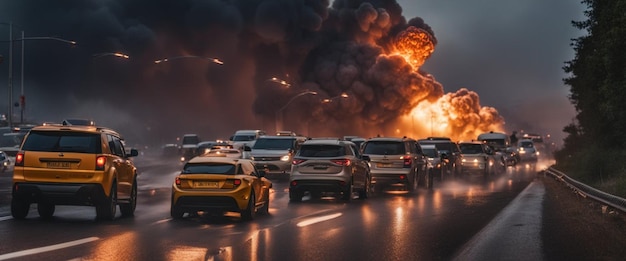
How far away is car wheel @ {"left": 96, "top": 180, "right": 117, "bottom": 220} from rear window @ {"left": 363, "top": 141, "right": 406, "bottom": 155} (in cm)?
1326

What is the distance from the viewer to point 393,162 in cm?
2836

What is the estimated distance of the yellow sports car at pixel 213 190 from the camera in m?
17.3

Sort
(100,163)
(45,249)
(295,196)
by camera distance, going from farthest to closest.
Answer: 1. (295,196)
2. (100,163)
3. (45,249)

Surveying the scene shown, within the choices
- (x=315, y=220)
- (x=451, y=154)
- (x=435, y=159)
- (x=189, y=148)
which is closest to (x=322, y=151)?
(x=315, y=220)

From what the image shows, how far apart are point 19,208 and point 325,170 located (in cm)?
932

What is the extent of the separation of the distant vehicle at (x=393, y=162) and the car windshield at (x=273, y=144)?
6.47 meters

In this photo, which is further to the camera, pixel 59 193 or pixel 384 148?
pixel 384 148

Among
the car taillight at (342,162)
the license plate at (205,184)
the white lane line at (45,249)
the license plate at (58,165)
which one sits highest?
the car taillight at (342,162)

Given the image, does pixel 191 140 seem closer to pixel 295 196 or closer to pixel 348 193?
pixel 295 196

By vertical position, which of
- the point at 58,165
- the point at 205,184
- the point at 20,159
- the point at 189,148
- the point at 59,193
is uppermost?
the point at 189,148

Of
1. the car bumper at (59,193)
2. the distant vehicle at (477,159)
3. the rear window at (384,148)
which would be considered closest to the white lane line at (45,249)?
the car bumper at (59,193)

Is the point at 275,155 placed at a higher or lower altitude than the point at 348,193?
higher

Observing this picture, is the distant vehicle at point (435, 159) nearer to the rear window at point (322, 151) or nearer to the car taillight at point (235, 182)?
the rear window at point (322, 151)

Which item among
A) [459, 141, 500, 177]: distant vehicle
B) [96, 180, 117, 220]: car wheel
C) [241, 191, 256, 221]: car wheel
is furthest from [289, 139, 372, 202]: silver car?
[459, 141, 500, 177]: distant vehicle
